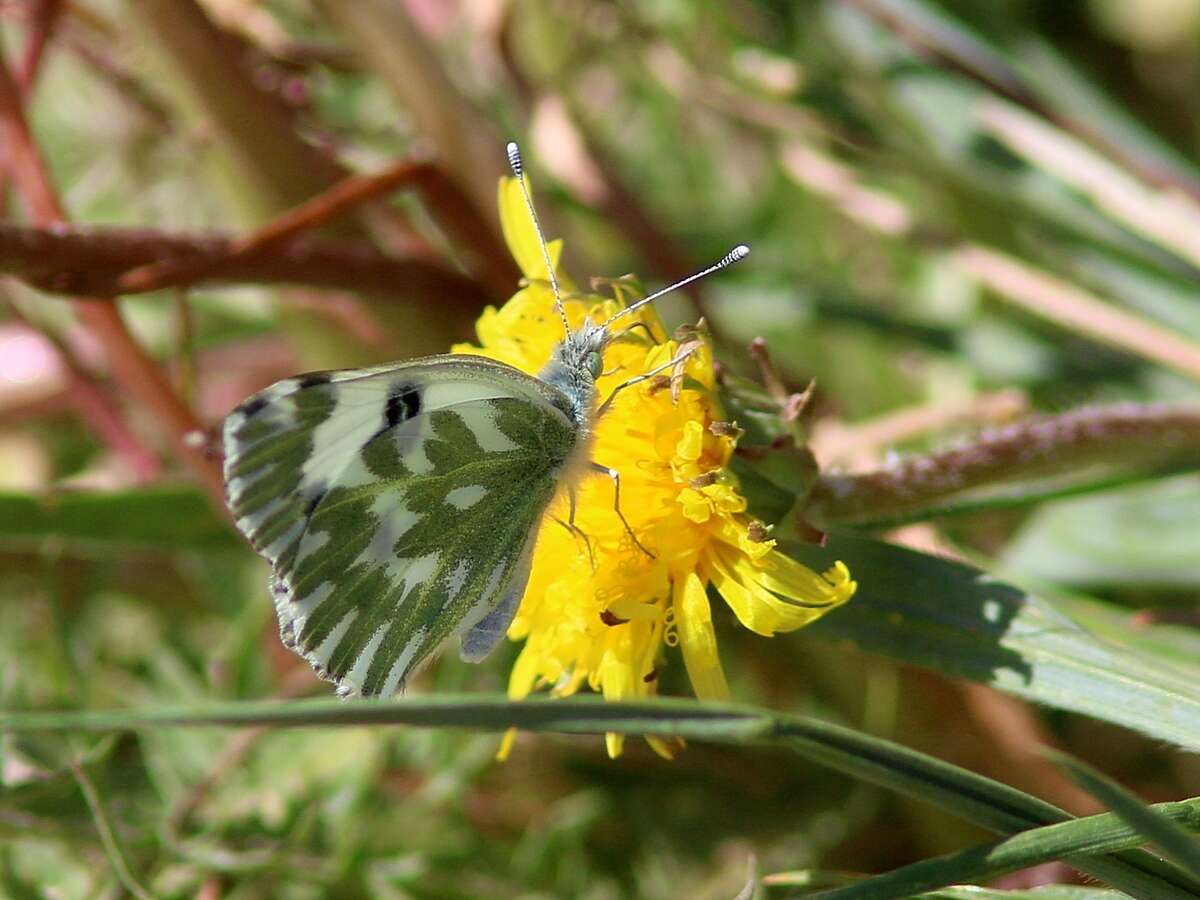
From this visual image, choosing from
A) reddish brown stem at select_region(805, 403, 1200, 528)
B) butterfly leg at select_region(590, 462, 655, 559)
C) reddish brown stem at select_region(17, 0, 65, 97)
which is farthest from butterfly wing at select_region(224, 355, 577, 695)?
reddish brown stem at select_region(17, 0, 65, 97)

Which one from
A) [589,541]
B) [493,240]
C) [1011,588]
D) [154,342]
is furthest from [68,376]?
[1011,588]

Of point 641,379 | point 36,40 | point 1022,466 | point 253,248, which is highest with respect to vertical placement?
point 36,40

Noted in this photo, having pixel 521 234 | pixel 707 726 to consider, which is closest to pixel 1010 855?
pixel 707 726

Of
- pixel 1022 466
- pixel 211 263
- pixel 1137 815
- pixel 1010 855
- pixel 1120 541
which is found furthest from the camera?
pixel 1120 541

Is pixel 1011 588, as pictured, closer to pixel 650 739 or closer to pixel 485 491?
pixel 650 739

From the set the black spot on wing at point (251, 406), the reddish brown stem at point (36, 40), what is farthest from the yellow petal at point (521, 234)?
the reddish brown stem at point (36, 40)

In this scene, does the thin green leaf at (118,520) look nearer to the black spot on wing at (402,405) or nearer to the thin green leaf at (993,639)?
the black spot on wing at (402,405)

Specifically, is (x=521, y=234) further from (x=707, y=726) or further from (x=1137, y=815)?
(x=1137, y=815)
